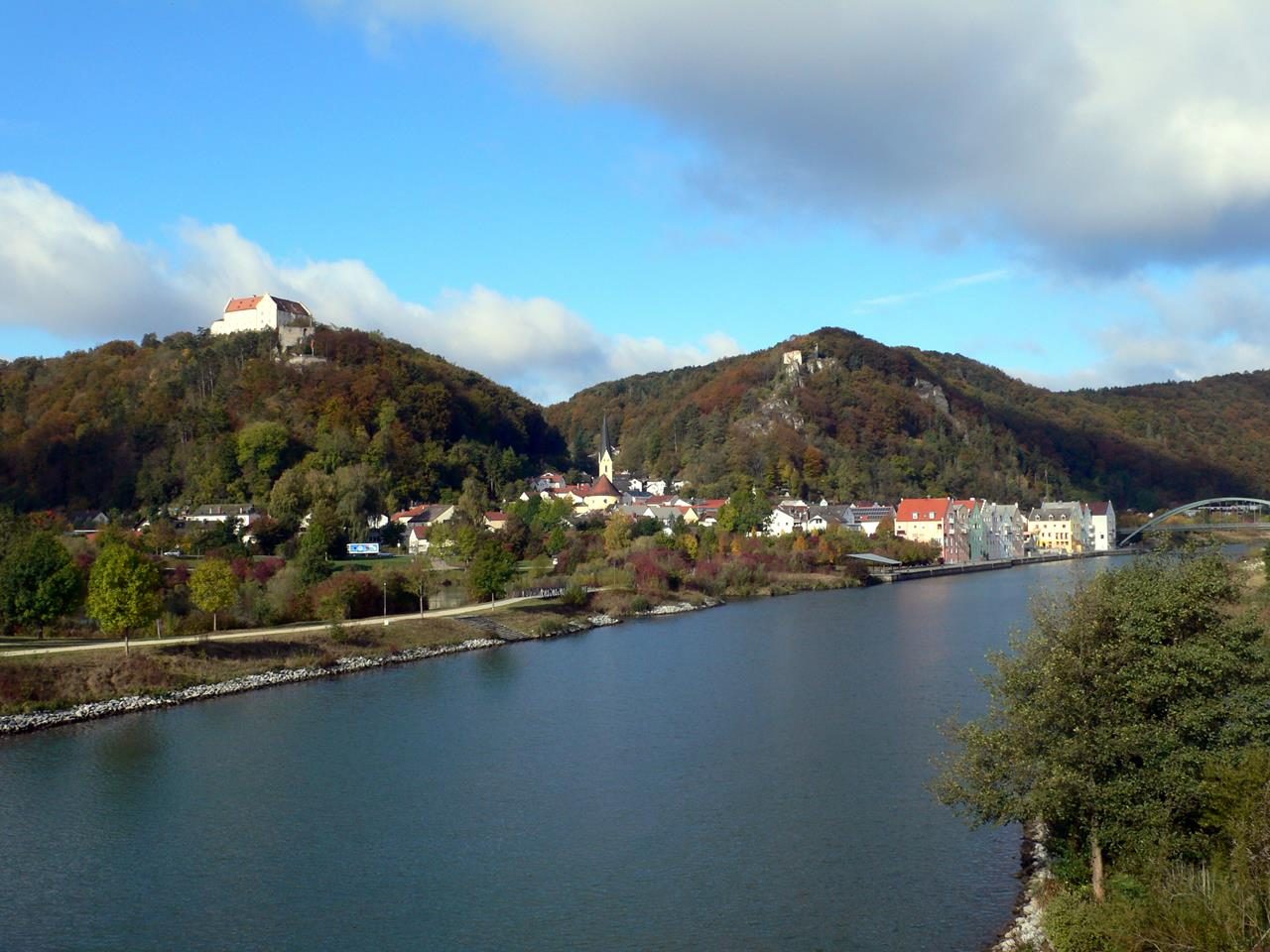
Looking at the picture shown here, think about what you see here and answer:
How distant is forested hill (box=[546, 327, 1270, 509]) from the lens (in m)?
71.7

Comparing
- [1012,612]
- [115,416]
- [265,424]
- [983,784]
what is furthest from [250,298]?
[983,784]

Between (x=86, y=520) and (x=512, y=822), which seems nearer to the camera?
(x=512, y=822)

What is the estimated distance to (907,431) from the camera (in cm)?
8044

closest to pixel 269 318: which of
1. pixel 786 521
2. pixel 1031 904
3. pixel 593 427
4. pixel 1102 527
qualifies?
pixel 786 521

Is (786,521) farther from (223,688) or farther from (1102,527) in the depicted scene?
Answer: (223,688)

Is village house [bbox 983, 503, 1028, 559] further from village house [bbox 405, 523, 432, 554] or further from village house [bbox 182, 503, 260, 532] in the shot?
village house [bbox 182, 503, 260, 532]

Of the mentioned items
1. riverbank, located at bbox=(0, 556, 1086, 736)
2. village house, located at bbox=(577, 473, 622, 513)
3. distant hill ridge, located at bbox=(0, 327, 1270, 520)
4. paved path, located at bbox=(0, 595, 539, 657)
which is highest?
distant hill ridge, located at bbox=(0, 327, 1270, 520)

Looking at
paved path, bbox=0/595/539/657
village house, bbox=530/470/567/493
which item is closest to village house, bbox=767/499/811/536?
village house, bbox=530/470/567/493

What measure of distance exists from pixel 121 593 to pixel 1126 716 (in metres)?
17.8

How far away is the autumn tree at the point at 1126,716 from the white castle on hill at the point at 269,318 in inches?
2183

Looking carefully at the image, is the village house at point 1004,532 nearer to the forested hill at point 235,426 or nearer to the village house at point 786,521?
the village house at point 786,521

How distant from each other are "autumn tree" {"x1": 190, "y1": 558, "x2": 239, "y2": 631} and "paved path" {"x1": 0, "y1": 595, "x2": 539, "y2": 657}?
2.11 ft

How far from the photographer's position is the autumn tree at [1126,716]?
882 cm

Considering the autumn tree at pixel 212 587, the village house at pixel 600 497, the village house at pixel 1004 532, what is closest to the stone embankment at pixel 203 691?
the autumn tree at pixel 212 587
